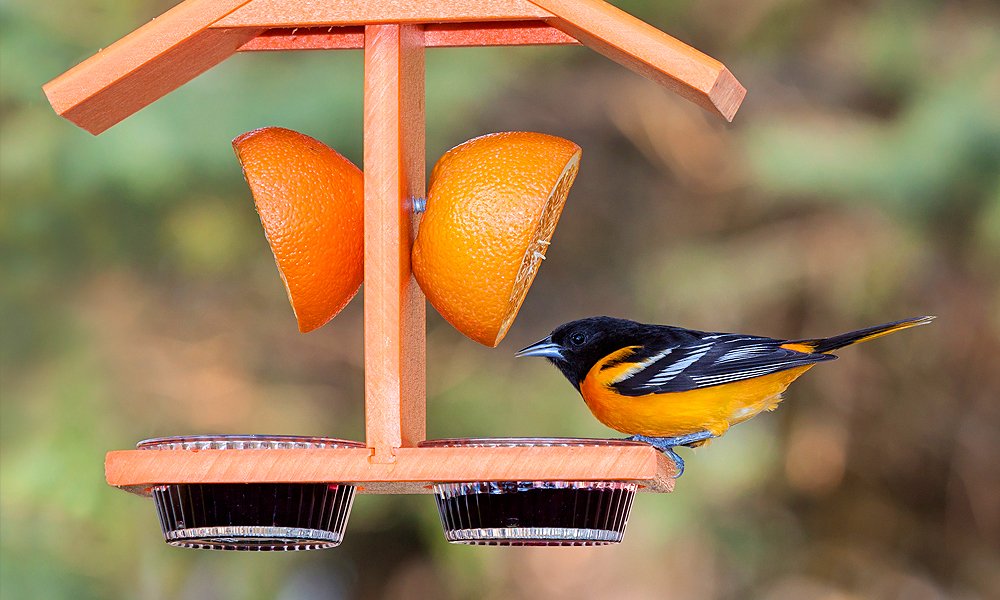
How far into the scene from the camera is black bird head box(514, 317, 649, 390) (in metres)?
2.66

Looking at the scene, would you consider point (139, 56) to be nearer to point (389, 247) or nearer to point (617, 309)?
point (389, 247)

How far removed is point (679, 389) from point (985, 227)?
93.0 inches

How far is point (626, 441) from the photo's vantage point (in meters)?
2.08

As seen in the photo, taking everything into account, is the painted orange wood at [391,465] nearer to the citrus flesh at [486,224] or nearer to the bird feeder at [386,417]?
the bird feeder at [386,417]

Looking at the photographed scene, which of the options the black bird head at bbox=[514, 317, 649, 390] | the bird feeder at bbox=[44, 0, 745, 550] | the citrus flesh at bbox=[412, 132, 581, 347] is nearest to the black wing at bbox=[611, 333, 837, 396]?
the black bird head at bbox=[514, 317, 649, 390]

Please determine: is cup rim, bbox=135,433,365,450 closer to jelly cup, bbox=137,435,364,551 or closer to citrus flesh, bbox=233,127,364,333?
jelly cup, bbox=137,435,364,551

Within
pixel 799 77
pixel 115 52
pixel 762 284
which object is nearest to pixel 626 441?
pixel 115 52

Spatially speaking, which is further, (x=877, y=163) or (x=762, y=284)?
(x=762, y=284)

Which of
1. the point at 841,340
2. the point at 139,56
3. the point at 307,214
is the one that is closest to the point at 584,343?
the point at 841,340

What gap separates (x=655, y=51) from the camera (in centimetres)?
212

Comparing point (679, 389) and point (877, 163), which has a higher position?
point (877, 163)

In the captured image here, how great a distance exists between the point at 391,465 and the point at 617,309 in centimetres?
325

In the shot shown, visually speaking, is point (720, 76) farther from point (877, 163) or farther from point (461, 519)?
point (877, 163)

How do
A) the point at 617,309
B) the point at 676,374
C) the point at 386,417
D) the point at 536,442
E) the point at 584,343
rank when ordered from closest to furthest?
the point at 536,442 < the point at 386,417 < the point at 676,374 < the point at 584,343 < the point at 617,309
